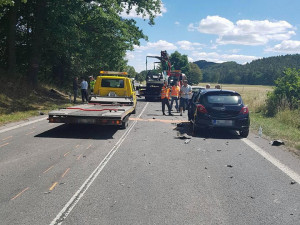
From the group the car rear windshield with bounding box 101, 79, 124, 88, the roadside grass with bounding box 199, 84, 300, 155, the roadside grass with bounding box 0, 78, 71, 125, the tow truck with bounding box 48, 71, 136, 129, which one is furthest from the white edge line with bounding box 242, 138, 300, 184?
the roadside grass with bounding box 0, 78, 71, 125

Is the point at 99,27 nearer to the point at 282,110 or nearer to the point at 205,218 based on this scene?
the point at 282,110

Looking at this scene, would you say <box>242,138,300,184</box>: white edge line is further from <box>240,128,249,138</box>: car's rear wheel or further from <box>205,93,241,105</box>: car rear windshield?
<box>205,93,241,105</box>: car rear windshield

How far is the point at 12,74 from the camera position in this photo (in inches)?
760

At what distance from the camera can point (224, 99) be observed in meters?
9.83

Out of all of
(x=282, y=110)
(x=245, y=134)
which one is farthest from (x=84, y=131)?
(x=282, y=110)

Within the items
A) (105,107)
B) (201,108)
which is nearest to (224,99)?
(201,108)

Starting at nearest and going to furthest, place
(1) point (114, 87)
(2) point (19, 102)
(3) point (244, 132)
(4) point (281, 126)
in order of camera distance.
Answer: (3) point (244, 132), (4) point (281, 126), (1) point (114, 87), (2) point (19, 102)

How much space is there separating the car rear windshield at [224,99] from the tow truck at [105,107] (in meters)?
2.86

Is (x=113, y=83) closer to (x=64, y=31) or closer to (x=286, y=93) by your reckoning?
(x=64, y=31)

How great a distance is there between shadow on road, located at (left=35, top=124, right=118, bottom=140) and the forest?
28.7ft

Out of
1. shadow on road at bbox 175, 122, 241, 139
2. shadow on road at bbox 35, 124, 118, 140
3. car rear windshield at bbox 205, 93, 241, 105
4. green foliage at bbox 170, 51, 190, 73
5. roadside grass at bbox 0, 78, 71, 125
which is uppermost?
green foliage at bbox 170, 51, 190, 73

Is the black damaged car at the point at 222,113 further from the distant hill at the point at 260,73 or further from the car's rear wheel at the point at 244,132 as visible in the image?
the distant hill at the point at 260,73

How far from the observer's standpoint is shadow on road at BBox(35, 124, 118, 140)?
8.69m

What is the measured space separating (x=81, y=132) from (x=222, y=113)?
4.55 meters
